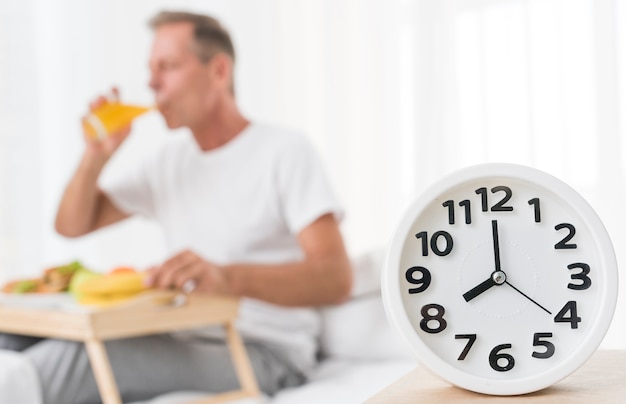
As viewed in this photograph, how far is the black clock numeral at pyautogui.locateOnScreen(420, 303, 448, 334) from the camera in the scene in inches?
33.2

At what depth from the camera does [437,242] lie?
87 cm

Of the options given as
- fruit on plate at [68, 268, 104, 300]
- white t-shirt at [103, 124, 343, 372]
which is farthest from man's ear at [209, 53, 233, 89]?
fruit on plate at [68, 268, 104, 300]

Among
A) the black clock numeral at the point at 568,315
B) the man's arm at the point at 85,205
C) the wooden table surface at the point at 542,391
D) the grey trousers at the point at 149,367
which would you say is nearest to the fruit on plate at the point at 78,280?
the grey trousers at the point at 149,367

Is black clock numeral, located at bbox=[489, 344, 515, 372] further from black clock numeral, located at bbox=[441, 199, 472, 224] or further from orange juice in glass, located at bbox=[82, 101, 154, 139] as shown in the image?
orange juice in glass, located at bbox=[82, 101, 154, 139]

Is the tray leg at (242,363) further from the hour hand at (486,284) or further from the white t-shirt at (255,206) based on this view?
the hour hand at (486,284)

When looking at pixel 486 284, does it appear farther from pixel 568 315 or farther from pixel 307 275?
pixel 307 275

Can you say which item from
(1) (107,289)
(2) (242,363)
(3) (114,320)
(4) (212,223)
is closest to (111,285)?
(1) (107,289)

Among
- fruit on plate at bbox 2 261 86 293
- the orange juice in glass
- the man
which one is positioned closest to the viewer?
the man

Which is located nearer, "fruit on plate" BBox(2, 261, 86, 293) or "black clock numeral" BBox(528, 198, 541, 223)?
"black clock numeral" BBox(528, 198, 541, 223)

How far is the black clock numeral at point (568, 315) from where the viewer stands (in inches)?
33.0

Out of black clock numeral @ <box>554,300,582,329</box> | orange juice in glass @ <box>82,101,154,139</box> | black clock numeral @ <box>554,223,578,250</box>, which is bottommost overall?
black clock numeral @ <box>554,300,582,329</box>

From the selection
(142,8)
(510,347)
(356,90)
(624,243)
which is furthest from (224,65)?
(510,347)

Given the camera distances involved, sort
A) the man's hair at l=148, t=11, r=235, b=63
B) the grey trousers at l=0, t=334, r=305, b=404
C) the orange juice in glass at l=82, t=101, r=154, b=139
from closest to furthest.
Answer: the grey trousers at l=0, t=334, r=305, b=404 → the orange juice in glass at l=82, t=101, r=154, b=139 → the man's hair at l=148, t=11, r=235, b=63

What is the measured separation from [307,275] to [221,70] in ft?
2.10
